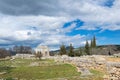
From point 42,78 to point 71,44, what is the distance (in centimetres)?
6947

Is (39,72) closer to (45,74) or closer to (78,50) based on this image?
(45,74)

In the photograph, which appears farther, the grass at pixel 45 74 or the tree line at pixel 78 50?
the tree line at pixel 78 50

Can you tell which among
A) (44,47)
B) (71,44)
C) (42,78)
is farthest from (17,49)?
(42,78)

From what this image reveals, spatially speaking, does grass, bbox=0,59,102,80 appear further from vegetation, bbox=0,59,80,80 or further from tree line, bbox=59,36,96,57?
tree line, bbox=59,36,96,57

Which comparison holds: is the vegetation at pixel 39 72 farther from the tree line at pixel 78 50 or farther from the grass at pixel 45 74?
the tree line at pixel 78 50

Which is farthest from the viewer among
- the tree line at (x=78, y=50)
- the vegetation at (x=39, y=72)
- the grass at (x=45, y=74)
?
the tree line at (x=78, y=50)

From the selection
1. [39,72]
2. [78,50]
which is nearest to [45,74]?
[39,72]

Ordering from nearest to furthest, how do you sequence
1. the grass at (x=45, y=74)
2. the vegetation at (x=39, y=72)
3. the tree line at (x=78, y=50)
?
1. the grass at (x=45, y=74)
2. the vegetation at (x=39, y=72)
3. the tree line at (x=78, y=50)

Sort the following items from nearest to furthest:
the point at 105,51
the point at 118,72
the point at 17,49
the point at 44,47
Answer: the point at 118,72 < the point at 105,51 < the point at 44,47 < the point at 17,49

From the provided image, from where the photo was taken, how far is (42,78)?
29812 millimetres

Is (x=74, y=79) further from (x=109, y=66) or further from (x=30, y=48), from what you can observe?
(x=30, y=48)

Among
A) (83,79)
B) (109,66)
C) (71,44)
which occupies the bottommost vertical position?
(83,79)

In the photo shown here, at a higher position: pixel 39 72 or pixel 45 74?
pixel 39 72

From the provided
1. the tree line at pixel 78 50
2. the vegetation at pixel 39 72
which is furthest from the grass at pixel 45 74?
the tree line at pixel 78 50
